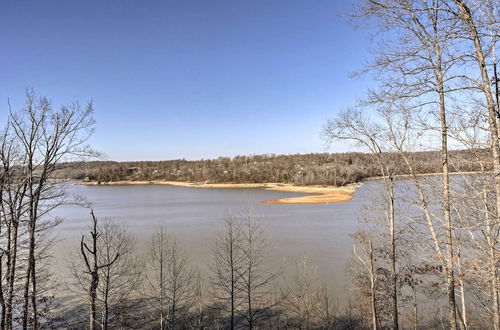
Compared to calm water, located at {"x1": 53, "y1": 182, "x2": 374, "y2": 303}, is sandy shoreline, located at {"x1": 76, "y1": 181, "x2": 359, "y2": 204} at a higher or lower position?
higher

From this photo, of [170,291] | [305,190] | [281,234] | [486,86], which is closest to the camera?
[486,86]

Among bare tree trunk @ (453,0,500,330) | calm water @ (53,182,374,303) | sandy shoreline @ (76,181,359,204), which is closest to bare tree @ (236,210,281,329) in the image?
calm water @ (53,182,374,303)

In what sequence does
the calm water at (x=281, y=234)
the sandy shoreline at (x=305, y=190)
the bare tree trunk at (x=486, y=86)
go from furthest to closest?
the sandy shoreline at (x=305, y=190)
the calm water at (x=281, y=234)
the bare tree trunk at (x=486, y=86)

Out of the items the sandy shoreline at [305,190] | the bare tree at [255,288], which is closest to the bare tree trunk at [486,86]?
the bare tree at [255,288]

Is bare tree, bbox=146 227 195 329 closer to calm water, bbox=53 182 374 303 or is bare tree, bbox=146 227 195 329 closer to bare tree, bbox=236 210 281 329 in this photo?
calm water, bbox=53 182 374 303

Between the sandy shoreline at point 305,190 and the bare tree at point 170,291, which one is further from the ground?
the sandy shoreline at point 305,190

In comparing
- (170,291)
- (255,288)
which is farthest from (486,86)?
(170,291)

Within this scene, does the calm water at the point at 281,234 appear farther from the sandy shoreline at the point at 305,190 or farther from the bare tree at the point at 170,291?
the sandy shoreline at the point at 305,190

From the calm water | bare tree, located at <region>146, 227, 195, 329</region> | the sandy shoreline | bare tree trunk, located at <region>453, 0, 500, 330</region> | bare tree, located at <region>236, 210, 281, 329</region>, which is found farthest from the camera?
the sandy shoreline

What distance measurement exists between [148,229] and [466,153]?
18.5 m

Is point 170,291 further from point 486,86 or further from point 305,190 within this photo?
point 305,190

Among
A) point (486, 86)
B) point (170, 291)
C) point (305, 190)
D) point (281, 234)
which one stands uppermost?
point (486, 86)

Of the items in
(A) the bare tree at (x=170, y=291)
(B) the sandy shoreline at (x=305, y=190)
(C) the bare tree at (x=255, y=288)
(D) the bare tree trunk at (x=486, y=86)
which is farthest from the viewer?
(B) the sandy shoreline at (x=305, y=190)

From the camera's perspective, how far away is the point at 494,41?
3.21 m
